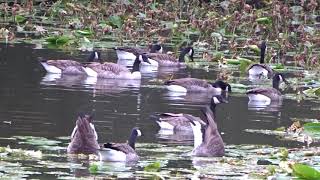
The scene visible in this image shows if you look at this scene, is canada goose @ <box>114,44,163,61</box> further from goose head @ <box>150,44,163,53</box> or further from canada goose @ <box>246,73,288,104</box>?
canada goose @ <box>246,73,288,104</box>

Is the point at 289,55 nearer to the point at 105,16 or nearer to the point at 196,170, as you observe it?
the point at 105,16

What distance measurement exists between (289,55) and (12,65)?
8917mm

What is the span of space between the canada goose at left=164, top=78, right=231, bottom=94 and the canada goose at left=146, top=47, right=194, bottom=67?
14.9 feet

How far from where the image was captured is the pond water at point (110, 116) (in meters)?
15.4

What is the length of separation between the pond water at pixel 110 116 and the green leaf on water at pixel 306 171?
57.8 inches

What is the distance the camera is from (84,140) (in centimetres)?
1667

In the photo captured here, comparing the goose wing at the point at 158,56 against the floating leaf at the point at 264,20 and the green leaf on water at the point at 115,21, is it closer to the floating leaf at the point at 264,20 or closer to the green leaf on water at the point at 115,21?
the green leaf on water at the point at 115,21

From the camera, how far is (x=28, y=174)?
565 inches

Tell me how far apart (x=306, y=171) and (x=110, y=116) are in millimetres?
7711

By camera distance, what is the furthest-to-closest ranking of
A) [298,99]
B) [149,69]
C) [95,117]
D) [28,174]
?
1. [149,69]
2. [298,99]
3. [95,117]
4. [28,174]

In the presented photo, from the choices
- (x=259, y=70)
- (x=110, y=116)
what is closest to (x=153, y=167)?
(x=110, y=116)

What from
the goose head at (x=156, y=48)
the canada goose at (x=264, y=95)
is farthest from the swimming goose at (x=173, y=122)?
the goose head at (x=156, y=48)

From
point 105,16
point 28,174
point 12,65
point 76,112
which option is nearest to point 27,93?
point 76,112

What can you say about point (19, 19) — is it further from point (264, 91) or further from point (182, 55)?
point (264, 91)
